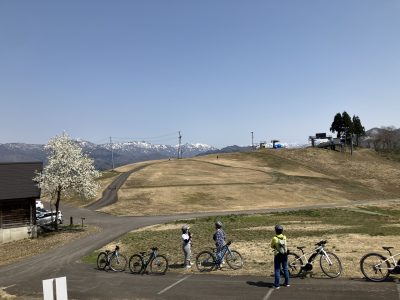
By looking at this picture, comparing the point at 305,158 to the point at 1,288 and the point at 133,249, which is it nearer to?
the point at 133,249

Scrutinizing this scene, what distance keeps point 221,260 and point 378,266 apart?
6.80 meters

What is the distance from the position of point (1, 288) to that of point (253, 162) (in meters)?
94.2

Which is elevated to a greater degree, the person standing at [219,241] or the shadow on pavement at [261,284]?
the person standing at [219,241]

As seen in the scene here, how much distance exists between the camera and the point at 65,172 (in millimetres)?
40312

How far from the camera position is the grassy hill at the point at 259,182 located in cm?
6606

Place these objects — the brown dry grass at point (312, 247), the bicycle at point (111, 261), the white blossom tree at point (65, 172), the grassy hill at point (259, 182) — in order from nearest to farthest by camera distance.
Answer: the brown dry grass at point (312, 247) < the bicycle at point (111, 261) < the white blossom tree at point (65, 172) < the grassy hill at point (259, 182)

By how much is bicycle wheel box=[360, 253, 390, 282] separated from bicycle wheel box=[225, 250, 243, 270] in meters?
5.32

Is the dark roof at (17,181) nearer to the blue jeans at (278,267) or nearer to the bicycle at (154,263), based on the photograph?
the bicycle at (154,263)

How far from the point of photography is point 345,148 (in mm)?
128500

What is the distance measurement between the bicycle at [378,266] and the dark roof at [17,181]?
31309 millimetres

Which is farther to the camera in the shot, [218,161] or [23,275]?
[218,161]


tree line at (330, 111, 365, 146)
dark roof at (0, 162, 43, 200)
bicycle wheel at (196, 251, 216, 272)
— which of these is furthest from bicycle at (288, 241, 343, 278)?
tree line at (330, 111, 365, 146)

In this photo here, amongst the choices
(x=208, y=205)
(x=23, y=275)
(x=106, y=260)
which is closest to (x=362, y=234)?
(x=106, y=260)

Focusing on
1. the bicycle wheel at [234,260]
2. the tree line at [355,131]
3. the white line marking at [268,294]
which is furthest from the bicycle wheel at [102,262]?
the tree line at [355,131]
